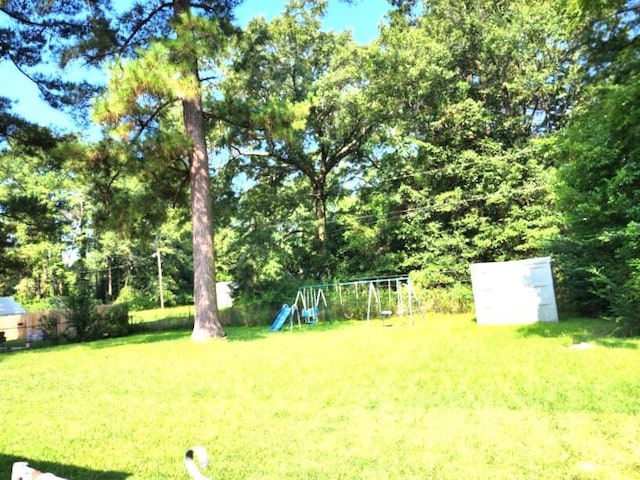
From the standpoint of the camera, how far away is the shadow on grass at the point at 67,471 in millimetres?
3697

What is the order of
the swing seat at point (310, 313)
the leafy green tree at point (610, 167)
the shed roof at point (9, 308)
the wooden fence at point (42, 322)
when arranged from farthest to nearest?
the shed roof at point (9, 308) → the wooden fence at point (42, 322) → the swing seat at point (310, 313) → the leafy green tree at point (610, 167)

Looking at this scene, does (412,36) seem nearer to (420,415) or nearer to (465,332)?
(465,332)

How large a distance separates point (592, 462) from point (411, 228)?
1856 cm

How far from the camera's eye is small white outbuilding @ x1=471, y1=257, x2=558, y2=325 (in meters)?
12.9

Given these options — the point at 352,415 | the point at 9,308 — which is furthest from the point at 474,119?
the point at 9,308

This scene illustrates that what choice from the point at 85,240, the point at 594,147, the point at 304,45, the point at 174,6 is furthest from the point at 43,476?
the point at 85,240

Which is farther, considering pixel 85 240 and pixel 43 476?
pixel 85 240

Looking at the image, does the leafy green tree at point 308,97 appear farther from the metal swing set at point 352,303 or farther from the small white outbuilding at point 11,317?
the small white outbuilding at point 11,317

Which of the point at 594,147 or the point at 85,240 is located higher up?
the point at 85,240

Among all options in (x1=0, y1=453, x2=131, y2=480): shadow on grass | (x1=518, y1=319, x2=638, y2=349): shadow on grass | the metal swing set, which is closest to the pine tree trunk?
the metal swing set

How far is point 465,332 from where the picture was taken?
11844 millimetres

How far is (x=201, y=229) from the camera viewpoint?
14.2 m

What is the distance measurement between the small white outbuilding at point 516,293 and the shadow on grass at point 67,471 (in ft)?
37.6

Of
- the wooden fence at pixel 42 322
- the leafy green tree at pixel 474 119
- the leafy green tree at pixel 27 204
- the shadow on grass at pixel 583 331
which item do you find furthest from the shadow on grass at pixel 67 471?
the leafy green tree at pixel 474 119
